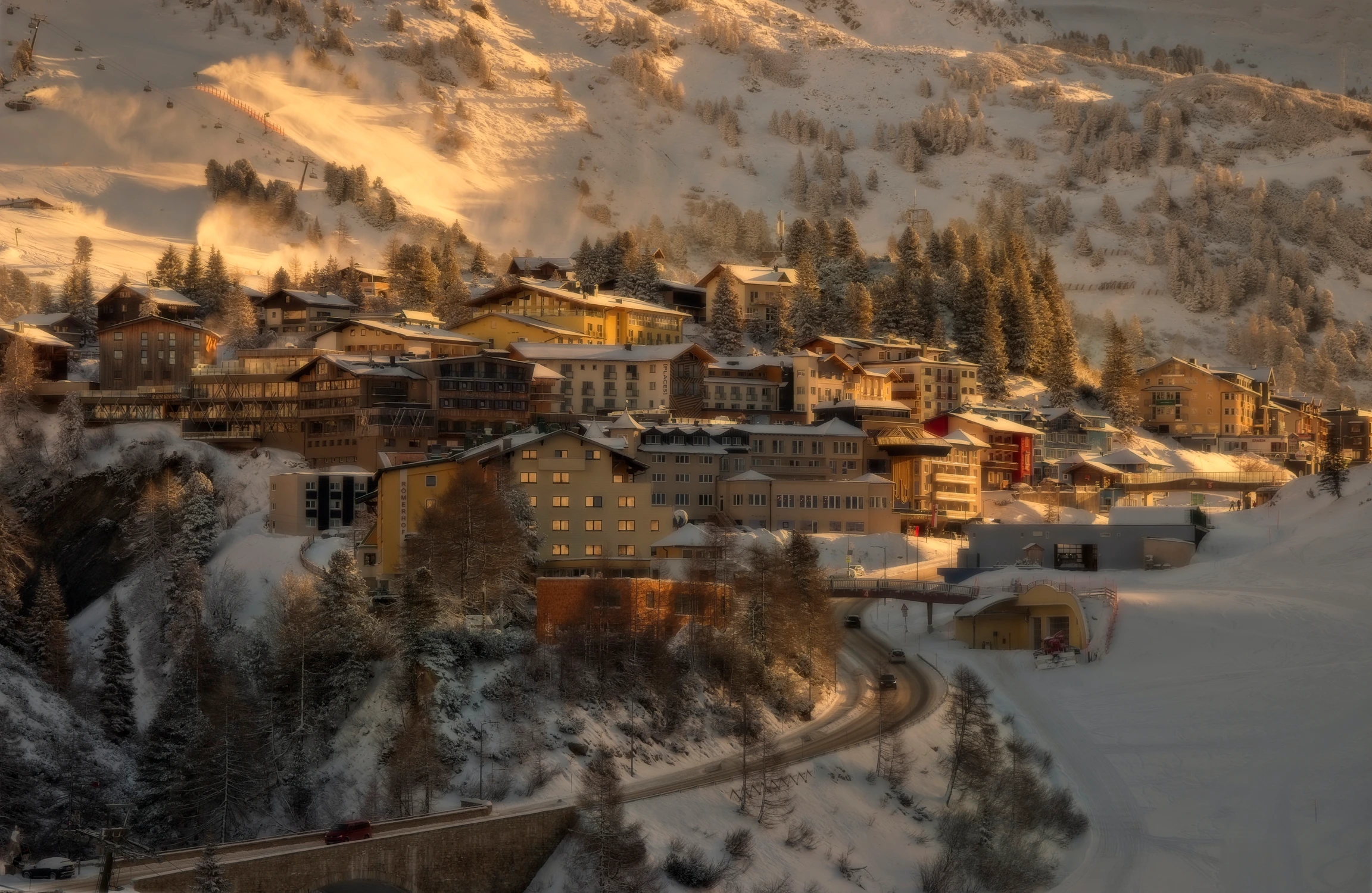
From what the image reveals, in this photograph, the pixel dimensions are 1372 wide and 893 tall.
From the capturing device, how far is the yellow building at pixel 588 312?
121625 millimetres

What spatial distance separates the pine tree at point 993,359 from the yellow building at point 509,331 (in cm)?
2850

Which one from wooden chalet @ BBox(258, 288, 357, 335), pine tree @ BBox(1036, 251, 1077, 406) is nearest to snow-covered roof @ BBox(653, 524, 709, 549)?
wooden chalet @ BBox(258, 288, 357, 335)

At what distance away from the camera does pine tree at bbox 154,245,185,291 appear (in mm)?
125750

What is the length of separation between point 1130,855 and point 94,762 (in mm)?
35332

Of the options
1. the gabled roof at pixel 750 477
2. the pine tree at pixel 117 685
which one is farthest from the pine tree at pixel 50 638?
the gabled roof at pixel 750 477

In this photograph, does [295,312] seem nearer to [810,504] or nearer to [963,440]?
[810,504]

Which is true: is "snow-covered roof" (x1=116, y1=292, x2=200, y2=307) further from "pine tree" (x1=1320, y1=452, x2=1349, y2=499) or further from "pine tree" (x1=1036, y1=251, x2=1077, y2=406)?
"pine tree" (x1=1320, y1=452, x2=1349, y2=499)

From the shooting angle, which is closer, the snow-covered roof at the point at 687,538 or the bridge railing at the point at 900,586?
the snow-covered roof at the point at 687,538

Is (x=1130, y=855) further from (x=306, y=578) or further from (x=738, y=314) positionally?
(x=738, y=314)


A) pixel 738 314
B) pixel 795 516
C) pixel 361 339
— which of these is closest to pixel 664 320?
pixel 738 314

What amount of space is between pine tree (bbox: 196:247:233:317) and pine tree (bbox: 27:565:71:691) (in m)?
49.7

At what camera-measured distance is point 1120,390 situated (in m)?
130

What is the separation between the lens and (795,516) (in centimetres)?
9531

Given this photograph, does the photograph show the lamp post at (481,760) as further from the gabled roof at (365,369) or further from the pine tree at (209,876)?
the gabled roof at (365,369)
